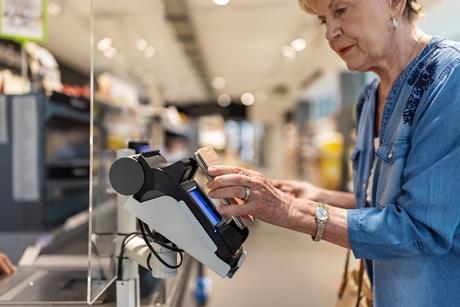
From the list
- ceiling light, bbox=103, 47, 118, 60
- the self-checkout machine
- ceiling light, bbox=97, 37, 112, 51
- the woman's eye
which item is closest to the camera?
the self-checkout machine

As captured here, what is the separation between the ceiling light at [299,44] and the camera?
25.4ft

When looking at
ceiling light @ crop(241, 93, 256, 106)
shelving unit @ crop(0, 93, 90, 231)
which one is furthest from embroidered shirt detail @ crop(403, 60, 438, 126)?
ceiling light @ crop(241, 93, 256, 106)

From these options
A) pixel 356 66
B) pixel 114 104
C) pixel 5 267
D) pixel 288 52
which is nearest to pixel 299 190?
pixel 356 66

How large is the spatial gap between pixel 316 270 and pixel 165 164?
324 cm

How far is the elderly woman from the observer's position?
959 mm

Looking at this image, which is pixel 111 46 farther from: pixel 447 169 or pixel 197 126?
pixel 447 169

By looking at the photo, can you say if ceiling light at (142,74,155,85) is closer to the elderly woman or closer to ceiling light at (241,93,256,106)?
the elderly woman

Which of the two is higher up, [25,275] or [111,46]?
[111,46]

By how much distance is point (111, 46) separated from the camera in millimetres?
5891

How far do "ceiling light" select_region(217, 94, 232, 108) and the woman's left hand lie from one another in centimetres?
1738

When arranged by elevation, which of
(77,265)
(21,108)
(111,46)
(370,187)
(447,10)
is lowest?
(77,265)

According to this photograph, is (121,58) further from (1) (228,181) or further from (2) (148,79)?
(1) (228,181)

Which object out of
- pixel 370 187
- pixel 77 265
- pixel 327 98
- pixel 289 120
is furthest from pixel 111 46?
pixel 289 120

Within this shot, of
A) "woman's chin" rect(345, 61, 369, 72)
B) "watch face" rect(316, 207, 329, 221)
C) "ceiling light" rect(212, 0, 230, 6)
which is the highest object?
"ceiling light" rect(212, 0, 230, 6)
